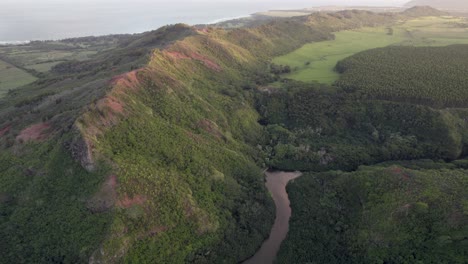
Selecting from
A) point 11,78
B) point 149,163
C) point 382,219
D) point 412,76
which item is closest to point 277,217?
point 382,219

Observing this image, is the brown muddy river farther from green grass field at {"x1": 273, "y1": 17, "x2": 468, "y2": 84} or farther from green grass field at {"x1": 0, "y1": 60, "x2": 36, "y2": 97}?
green grass field at {"x1": 0, "y1": 60, "x2": 36, "y2": 97}

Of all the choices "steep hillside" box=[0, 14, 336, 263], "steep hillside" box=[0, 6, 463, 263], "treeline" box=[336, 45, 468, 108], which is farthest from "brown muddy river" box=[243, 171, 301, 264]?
"treeline" box=[336, 45, 468, 108]

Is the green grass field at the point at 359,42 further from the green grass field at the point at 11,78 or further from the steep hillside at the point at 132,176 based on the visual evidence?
A: the green grass field at the point at 11,78

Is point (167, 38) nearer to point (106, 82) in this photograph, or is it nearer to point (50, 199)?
point (106, 82)

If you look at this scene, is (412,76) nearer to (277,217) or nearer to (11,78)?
(277,217)

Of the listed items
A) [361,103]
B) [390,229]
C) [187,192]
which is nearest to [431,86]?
[361,103]
